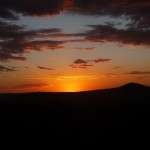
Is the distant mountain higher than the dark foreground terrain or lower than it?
higher

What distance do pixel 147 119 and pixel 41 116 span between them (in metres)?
9.76

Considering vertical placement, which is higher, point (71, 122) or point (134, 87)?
point (134, 87)

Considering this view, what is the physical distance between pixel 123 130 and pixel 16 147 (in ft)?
29.5

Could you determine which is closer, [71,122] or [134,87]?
[71,122]

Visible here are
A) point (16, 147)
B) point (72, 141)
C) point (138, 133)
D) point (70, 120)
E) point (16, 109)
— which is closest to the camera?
point (16, 147)

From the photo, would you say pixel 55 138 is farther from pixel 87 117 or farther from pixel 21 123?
pixel 87 117

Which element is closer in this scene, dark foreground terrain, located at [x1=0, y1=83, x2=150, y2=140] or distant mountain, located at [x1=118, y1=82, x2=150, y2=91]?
dark foreground terrain, located at [x1=0, y1=83, x2=150, y2=140]

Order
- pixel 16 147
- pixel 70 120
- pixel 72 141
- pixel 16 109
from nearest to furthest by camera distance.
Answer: pixel 16 147, pixel 72 141, pixel 70 120, pixel 16 109

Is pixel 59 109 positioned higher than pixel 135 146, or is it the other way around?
pixel 59 109

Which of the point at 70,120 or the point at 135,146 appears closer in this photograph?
the point at 135,146

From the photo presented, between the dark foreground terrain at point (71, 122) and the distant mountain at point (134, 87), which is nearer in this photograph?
the dark foreground terrain at point (71, 122)

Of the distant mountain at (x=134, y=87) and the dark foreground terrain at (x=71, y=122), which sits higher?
the distant mountain at (x=134, y=87)

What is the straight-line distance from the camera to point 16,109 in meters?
30.3

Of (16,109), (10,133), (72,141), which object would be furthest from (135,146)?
(16,109)
